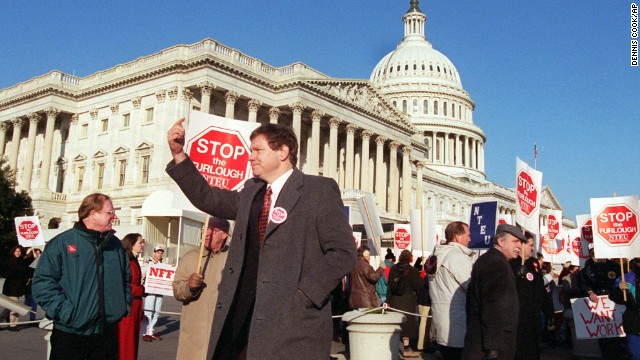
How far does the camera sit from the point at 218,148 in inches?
329

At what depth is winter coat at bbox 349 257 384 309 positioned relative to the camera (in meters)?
13.1

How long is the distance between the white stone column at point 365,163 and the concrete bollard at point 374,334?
1686 inches

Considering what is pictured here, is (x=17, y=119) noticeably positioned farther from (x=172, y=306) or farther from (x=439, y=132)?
(x=439, y=132)

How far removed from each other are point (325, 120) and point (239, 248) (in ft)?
152

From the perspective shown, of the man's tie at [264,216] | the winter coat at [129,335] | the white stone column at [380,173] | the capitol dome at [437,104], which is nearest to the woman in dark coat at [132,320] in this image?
the winter coat at [129,335]

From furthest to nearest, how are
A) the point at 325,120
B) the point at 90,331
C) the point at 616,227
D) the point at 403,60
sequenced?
1. the point at 403,60
2. the point at 325,120
3. the point at 616,227
4. the point at 90,331

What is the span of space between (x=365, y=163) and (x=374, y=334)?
43.7m

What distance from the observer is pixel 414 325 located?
12.9 m

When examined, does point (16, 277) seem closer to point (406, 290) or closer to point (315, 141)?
point (406, 290)

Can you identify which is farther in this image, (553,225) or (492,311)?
(553,225)

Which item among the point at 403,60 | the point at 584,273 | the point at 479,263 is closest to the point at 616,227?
the point at 584,273

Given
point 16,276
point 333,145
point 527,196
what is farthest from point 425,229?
point 333,145

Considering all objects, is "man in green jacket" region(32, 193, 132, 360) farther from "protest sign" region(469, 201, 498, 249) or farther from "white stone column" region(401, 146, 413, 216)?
"white stone column" region(401, 146, 413, 216)

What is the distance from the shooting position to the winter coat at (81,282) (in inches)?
197
